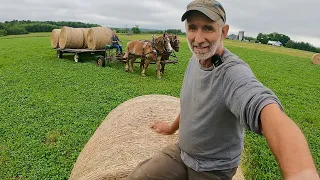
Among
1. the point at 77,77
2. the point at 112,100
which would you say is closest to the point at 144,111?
the point at 112,100

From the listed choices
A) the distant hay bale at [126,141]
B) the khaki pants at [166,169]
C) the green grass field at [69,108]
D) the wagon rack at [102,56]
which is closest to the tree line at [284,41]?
the green grass field at [69,108]

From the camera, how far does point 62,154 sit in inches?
269

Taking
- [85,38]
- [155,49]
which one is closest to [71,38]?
[85,38]

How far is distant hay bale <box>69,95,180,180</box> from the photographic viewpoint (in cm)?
406

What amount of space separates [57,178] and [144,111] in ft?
6.86

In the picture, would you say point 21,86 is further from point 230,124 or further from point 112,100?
point 230,124

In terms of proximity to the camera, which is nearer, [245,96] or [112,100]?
[245,96]

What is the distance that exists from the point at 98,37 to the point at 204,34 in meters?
16.4

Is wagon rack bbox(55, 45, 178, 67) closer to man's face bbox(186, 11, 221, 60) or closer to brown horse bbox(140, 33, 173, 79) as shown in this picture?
brown horse bbox(140, 33, 173, 79)

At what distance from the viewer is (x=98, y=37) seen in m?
18.5

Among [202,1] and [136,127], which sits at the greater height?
[202,1]

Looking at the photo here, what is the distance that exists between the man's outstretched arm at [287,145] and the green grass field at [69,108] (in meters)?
4.64

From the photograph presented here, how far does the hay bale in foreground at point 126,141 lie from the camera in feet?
13.3

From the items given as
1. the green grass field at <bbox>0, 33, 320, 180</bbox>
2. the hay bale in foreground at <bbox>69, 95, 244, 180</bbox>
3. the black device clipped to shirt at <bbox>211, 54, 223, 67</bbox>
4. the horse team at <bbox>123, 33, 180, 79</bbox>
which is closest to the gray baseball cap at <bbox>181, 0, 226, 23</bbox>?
the black device clipped to shirt at <bbox>211, 54, 223, 67</bbox>
